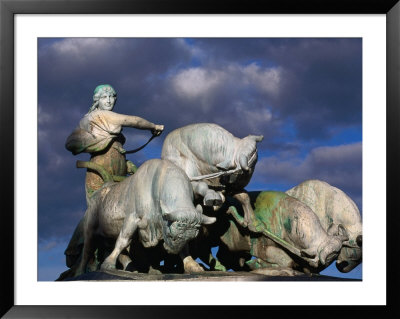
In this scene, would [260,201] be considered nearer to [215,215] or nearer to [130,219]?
[215,215]

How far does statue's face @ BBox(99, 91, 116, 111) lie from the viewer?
2541cm

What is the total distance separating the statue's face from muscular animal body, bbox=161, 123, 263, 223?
1.46m

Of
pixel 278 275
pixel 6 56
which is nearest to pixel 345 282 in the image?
pixel 278 275


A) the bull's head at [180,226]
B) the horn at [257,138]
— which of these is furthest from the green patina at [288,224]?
the bull's head at [180,226]

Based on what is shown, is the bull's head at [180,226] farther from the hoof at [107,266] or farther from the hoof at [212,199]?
the hoof at [107,266]

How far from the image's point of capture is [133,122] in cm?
2512

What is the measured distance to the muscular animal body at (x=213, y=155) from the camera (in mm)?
24094

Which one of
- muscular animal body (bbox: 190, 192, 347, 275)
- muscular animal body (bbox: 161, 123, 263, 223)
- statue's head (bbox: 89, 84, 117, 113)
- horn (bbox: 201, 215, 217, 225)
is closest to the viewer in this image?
horn (bbox: 201, 215, 217, 225)

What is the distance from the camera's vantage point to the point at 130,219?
77.5 feet

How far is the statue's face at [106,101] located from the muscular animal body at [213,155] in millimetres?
1463

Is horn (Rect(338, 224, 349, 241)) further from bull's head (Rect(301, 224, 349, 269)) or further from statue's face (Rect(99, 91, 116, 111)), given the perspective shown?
statue's face (Rect(99, 91, 116, 111))

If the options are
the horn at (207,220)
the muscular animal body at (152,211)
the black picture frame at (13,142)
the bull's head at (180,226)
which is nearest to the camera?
the black picture frame at (13,142)

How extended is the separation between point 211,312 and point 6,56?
4.77 meters

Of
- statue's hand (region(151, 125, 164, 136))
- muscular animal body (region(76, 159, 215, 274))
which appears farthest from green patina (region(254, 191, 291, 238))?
statue's hand (region(151, 125, 164, 136))
